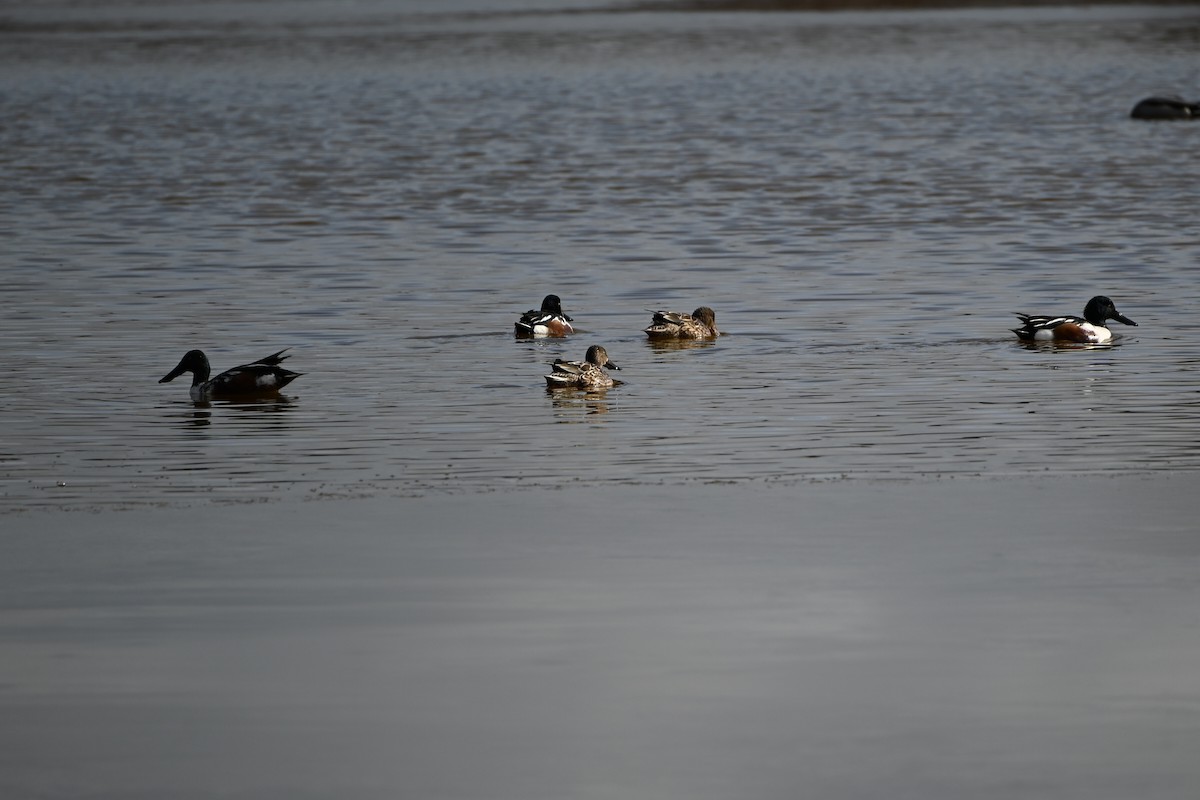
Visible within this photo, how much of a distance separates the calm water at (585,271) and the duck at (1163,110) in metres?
0.81

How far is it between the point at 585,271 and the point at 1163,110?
20752 mm

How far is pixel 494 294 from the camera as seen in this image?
18.8 meters

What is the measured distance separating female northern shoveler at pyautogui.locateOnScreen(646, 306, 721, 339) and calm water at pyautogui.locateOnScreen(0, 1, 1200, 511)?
163 mm

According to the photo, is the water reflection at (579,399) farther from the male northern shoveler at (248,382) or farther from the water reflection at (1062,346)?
the water reflection at (1062,346)

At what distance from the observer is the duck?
125 ft

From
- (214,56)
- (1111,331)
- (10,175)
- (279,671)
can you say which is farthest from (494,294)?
(214,56)

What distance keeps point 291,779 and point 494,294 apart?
41.4ft

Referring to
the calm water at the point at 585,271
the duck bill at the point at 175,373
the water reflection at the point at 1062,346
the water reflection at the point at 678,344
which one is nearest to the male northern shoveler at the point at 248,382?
the calm water at the point at 585,271

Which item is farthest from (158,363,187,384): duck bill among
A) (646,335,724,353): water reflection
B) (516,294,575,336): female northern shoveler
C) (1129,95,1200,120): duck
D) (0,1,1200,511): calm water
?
(1129,95,1200,120): duck

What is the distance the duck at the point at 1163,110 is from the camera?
38.2 metres

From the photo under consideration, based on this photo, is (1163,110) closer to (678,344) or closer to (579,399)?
(678,344)

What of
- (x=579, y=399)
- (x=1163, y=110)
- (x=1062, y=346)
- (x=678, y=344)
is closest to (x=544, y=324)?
(x=678, y=344)

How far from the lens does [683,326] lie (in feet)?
50.8

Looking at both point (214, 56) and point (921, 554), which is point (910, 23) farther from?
point (921, 554)
